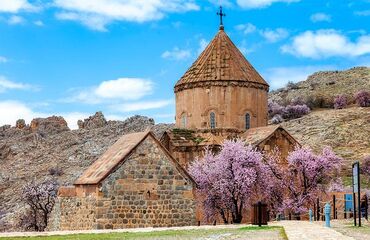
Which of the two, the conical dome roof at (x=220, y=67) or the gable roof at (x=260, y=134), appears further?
the conical dome roof at (x=220, y=67)

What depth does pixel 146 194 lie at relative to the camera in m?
25.8

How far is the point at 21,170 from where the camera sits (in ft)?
241

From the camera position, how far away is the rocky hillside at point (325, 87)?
96688 millimetres

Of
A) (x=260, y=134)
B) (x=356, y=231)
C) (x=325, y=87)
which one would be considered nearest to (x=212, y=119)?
(x=260, y=134)

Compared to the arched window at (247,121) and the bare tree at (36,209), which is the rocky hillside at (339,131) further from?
the bare tree at (36,209)

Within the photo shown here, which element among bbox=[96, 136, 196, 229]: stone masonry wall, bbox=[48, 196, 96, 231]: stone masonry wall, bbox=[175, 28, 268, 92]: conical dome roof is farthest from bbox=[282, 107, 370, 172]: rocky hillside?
bbox=[48, 196, 96, 231]: stone masonry wall

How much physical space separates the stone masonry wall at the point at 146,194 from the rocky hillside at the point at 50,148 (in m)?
31.6

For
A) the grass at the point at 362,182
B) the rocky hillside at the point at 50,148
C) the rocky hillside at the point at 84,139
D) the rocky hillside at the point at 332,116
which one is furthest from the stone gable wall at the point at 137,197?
the rocky hillside at the point at 332,116

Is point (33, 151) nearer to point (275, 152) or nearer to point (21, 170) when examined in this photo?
point (21, 170)

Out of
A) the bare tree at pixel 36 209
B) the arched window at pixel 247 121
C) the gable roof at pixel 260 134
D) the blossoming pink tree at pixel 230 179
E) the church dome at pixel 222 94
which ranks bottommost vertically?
the bare tree at pixel 36 209

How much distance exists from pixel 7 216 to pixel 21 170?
18.9 m

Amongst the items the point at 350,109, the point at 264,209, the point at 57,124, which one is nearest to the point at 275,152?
the point at 264,209

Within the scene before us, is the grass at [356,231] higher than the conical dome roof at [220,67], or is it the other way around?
the conical dome roof at [220,67]

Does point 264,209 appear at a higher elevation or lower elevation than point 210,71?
lower
